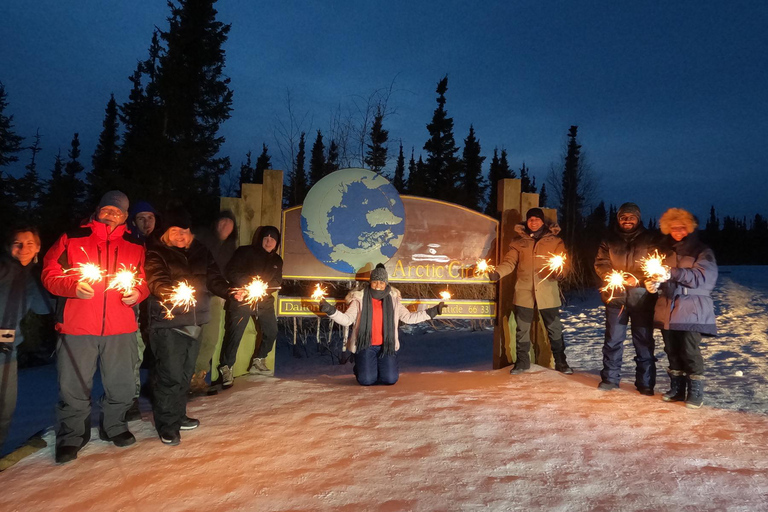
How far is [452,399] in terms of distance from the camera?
15.3 feet

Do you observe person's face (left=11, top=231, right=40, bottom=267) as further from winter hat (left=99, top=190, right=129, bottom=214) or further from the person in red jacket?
winter hat (left=99, top=190, right=129, bottom=214)

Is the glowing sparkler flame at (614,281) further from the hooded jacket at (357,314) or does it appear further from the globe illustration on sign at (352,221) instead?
the globe illustration on sign at (352,221)

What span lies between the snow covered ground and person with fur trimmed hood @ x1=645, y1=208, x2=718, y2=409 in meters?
0.29

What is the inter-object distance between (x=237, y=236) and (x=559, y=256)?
161 inches

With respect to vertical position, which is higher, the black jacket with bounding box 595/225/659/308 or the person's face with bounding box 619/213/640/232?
the person's face with bounding box 619/213/640/232

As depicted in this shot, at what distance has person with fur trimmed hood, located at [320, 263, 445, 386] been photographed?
5.45m

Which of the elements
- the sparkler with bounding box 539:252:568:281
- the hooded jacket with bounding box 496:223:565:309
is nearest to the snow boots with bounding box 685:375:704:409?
the hooded jacket with bounding box 496:223:565:309

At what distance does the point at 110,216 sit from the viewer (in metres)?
3.54

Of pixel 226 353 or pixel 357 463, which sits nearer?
pixel 357 463

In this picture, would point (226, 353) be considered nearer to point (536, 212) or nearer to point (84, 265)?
point (84, 265)

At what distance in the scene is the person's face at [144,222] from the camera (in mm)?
4761

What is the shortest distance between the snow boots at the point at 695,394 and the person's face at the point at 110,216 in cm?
534

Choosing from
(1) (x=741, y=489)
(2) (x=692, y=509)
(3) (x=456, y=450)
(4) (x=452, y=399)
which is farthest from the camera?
(4) (x=452, y=399)

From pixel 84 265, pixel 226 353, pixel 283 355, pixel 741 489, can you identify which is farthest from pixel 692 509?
pixel 283 355
